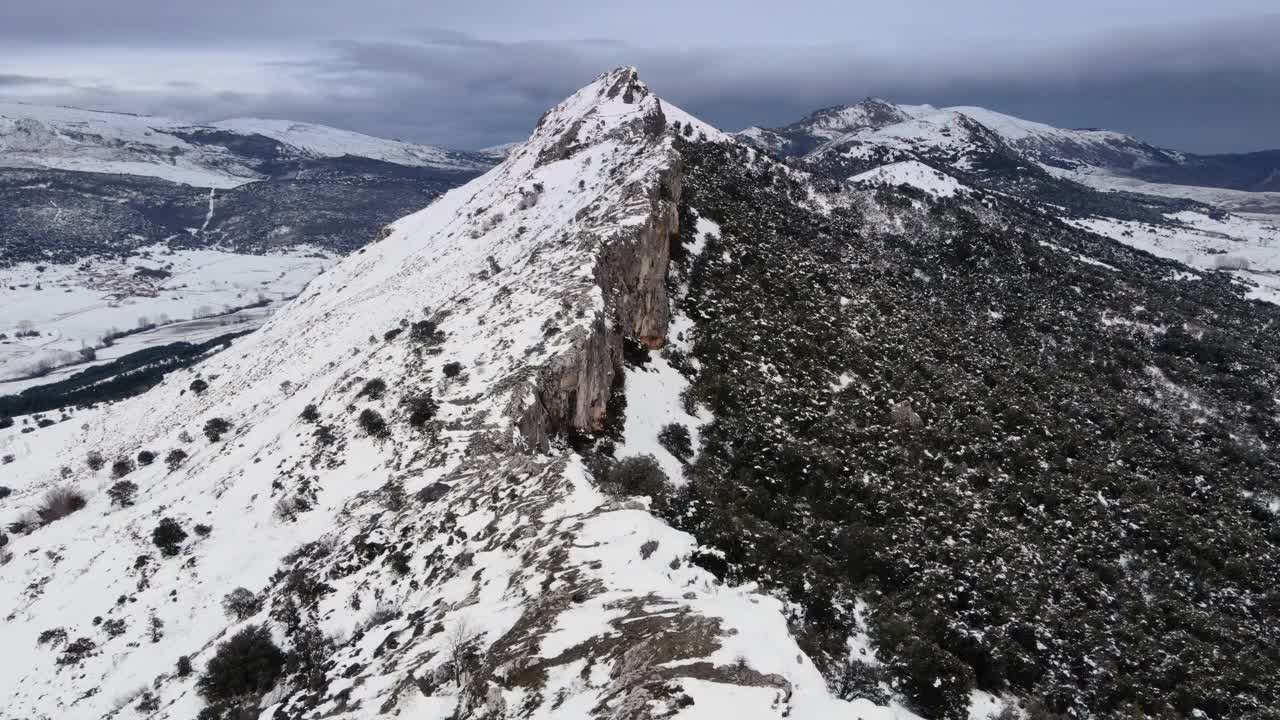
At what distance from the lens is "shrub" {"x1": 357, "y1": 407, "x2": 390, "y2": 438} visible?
104 feet

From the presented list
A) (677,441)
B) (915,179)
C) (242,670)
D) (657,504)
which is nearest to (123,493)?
(242,670)

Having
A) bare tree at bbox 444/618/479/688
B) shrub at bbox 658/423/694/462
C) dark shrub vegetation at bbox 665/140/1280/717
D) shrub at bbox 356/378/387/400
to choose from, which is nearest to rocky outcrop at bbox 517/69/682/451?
shrub at bbox 658/423/694/462

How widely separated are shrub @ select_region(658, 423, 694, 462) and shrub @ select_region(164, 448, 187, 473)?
102ft

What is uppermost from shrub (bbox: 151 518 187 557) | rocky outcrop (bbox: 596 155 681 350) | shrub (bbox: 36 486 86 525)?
rocky outcrop (bbox: 596 155 681 350)

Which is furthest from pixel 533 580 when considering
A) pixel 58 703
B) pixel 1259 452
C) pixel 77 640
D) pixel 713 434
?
pixel 1259 452

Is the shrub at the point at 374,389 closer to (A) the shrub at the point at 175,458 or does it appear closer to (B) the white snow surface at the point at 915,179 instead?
(A) the shrub at the point at 175,458

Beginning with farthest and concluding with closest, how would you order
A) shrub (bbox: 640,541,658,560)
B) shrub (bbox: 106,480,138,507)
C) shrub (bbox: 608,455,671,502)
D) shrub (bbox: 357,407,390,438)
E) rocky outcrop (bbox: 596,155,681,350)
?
rocky outcrop (bbox: 596,155,681,350), shrub (bbox: 106,480,138,507), shrub (bbox: 357,407,390,438), shrub (bbox: 608,455,671,502), shrub (bbox: 640,541,658,560)

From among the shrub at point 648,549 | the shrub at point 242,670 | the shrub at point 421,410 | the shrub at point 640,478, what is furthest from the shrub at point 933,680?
the shrub at point 421,410

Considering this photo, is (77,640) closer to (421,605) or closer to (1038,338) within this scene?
(421,605)

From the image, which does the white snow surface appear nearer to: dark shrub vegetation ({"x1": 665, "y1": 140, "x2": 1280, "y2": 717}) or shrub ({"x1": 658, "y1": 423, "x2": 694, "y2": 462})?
dark shrub vegetation ({"x1": 665, "y1": 140, "x2": 1280, "y2": 717})

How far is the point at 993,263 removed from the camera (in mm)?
88250

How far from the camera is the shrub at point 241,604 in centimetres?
2408

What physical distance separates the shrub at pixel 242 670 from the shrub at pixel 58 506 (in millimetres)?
26561

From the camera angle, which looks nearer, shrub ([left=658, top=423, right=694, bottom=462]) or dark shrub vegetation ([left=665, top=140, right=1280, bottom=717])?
dark shrub vegetation ([left=665, top=140, right=1280, bottom=717])
